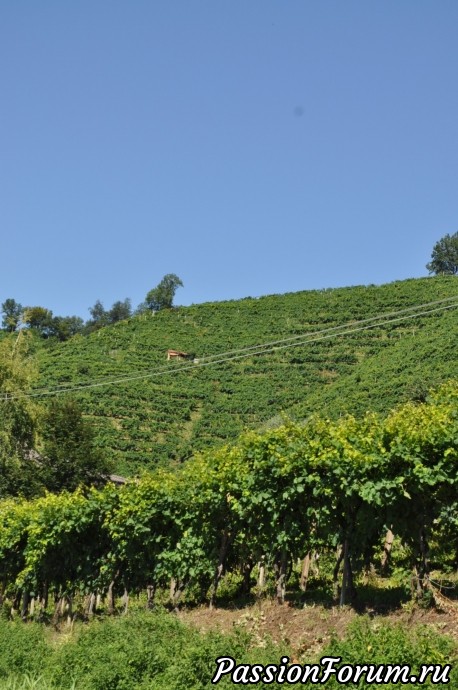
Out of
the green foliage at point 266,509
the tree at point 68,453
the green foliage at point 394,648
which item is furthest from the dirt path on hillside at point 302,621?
the tree at point 68,453

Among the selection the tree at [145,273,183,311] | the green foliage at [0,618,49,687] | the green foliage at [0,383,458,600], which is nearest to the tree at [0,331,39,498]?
the green foliage at [0,383,458,600]

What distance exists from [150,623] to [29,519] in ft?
22.4

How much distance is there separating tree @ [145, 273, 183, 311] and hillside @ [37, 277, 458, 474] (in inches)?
556

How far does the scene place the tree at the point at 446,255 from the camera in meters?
123

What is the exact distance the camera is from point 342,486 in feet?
37.7

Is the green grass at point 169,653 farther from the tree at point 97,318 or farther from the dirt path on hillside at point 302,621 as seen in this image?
the tree at point 97,318

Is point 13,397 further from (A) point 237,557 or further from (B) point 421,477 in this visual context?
(B) point 421,477

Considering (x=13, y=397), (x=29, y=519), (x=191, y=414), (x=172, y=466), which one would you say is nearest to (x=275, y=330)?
(x=191, y=414)

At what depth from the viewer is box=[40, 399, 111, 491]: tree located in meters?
33.8

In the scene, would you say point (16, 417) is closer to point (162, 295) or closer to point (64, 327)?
point (162, 295)

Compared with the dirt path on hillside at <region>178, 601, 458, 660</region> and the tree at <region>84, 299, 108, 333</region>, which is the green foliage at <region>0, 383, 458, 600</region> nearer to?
the dirt path on hillside at <region>178, 601, 458, 660</region>

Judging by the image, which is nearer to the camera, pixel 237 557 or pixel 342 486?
pixel 342 486

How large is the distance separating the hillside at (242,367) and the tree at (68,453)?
156 inches

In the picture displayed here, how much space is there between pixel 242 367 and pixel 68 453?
44839 mm
